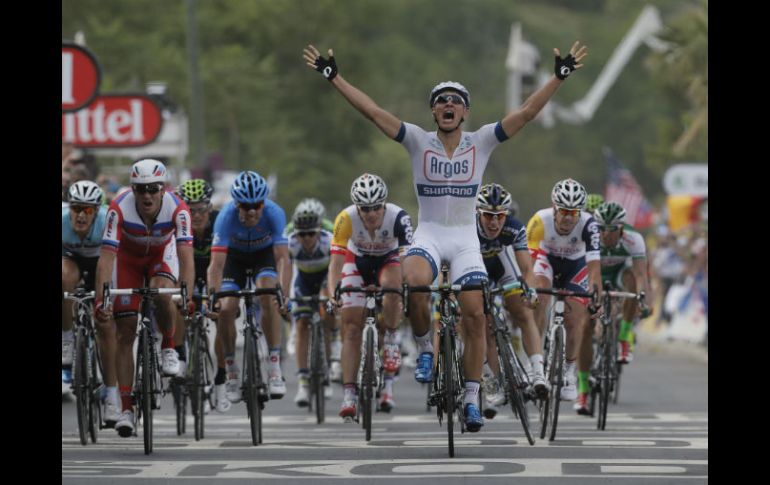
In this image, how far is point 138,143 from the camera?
31828mm

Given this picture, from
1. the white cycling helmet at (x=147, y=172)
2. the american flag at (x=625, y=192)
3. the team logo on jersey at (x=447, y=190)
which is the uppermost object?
the american flag at (x=625, y=192)

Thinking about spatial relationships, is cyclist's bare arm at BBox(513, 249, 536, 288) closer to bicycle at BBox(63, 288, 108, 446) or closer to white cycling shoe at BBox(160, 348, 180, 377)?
white cycling shoe at BBox(160, 348, 180, 377)

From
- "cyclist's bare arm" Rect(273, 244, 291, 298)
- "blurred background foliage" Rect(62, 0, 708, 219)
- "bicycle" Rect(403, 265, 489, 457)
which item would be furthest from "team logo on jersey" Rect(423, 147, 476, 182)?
"blurred background foliage" Rect(62, 0, 708, 219)

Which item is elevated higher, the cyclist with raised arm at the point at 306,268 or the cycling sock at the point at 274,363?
A: the cyclist with raised arm at the point at 306,268

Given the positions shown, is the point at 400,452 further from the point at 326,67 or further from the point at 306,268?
the point at 306,268

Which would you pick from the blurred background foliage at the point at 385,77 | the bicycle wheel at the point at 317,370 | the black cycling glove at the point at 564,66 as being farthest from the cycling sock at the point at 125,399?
the blurred background foliage at the point at 385,77

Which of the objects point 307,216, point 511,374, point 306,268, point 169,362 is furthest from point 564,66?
point 306,268

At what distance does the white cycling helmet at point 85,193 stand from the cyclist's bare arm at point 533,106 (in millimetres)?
3467

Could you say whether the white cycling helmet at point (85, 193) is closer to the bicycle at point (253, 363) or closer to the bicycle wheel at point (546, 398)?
the bicycle at point (253, 363)

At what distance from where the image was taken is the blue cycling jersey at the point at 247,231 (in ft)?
50.0

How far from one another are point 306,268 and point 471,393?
6421mm
